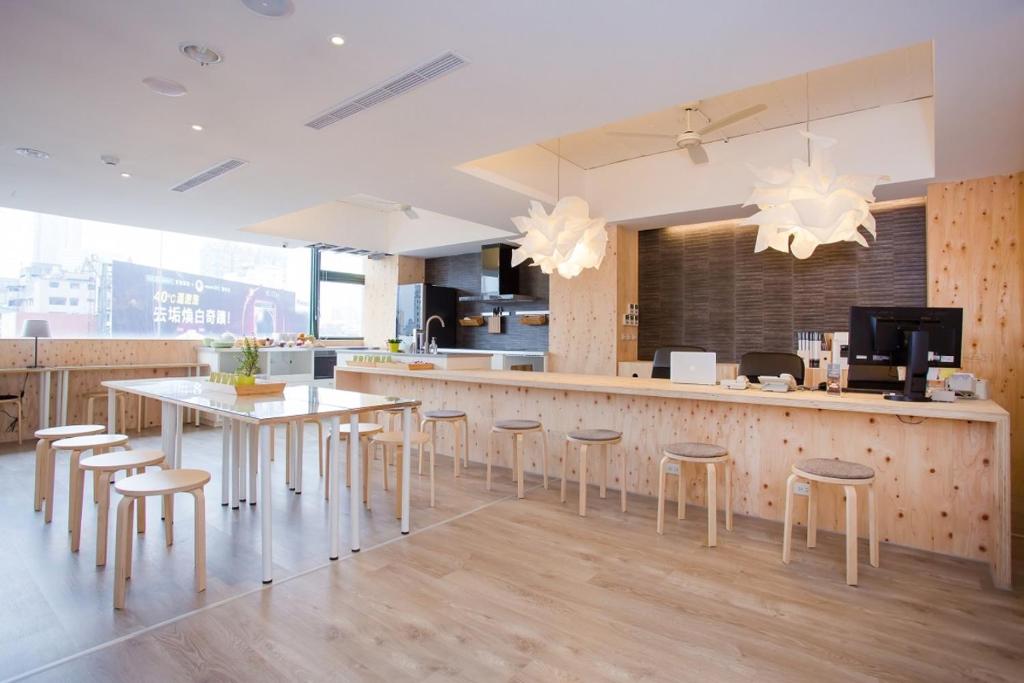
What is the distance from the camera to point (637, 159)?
231 inches

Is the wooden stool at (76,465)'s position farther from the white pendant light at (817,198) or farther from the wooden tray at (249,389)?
the white pendant light at (817,198)

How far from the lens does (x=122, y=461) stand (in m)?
2.86

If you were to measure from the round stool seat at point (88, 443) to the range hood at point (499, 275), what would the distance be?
16.6 ft

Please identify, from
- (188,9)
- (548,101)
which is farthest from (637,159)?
(188,9)

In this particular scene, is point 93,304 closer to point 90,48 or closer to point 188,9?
point 90,48

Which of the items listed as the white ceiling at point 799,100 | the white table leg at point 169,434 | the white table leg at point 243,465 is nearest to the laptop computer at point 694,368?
the white ceiling at point 799,100

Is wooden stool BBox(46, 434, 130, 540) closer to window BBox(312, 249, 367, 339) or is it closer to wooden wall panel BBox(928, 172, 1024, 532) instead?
window BBox(312, 249, 367, 339)

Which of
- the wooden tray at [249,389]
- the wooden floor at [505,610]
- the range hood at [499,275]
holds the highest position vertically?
the range hood at [499,275]

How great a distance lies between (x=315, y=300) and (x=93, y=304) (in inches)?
119

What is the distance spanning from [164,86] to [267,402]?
1949mm

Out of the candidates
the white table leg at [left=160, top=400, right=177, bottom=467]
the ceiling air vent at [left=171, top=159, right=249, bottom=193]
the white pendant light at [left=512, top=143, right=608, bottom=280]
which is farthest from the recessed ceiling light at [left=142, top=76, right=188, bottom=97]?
the white pendant light at [left=512, top=143, right=608, bottom=280]

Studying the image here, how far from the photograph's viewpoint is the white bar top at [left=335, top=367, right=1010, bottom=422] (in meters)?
2.79

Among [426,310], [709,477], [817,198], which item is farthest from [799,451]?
[426,310]

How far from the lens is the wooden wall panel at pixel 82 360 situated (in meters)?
6.14
